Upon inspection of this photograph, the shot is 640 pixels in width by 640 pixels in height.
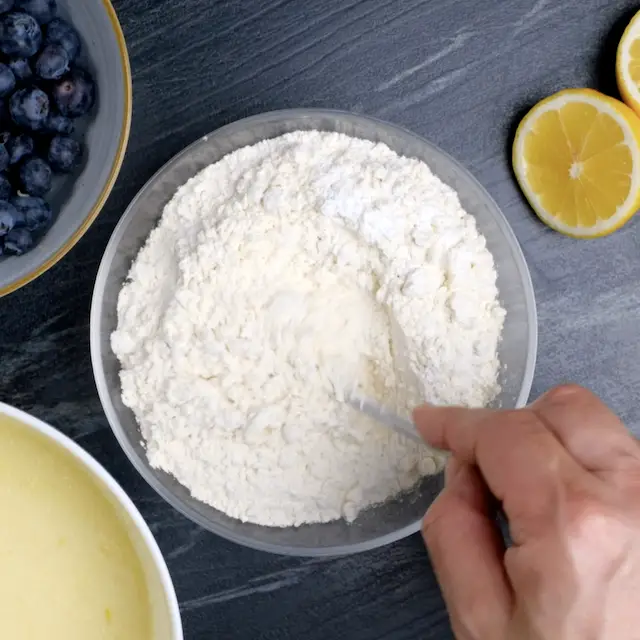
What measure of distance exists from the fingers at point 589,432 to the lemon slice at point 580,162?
1.28 ft

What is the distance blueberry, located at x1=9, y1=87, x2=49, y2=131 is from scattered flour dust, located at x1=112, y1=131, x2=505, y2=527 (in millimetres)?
202

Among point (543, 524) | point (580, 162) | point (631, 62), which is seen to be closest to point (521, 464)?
point (543, 524)

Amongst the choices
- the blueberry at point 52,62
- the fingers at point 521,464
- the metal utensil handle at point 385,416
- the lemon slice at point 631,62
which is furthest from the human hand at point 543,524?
the blueberry at point 52,62

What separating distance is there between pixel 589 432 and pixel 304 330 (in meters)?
0.34

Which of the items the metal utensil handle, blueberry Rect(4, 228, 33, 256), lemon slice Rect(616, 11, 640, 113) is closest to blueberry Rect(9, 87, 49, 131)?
blueberry Rect(4, 228, 33, 256)

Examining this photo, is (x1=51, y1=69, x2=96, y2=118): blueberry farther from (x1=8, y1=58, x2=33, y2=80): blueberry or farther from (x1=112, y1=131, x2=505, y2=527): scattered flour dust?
(x1=112, y1=131, x2=505, y2=527): scattered flour dust

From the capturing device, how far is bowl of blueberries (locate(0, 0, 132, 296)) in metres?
0.88

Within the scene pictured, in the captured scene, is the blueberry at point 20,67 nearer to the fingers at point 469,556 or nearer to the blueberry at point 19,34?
the blueberry at point 19,34

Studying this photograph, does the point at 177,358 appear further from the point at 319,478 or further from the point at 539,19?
the point at 539,19

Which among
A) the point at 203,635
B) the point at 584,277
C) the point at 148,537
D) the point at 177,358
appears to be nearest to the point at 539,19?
the point at 584,277

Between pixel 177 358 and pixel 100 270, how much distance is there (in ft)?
0.59

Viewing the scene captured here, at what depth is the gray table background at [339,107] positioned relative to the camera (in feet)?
3.38

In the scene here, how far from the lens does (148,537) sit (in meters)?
0.85

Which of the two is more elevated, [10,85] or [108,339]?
[10,85]
